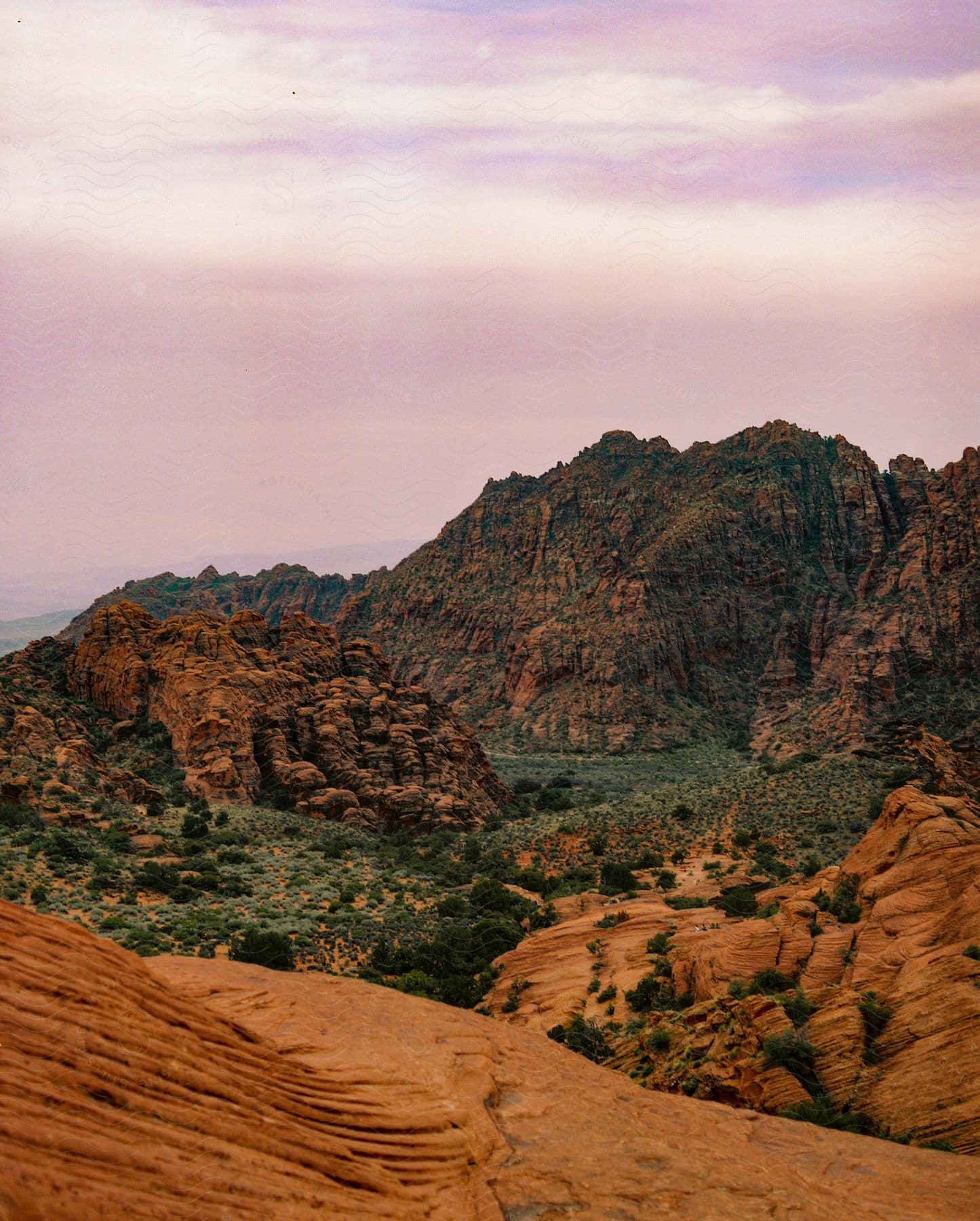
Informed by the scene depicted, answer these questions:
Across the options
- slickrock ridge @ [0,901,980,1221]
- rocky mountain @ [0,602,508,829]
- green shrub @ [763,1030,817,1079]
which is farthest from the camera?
rocky mountain @ [0,602,508,829]

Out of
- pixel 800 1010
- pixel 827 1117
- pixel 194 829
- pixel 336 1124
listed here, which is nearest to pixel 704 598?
pixel 194 829

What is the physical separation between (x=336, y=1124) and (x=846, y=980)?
1771cm

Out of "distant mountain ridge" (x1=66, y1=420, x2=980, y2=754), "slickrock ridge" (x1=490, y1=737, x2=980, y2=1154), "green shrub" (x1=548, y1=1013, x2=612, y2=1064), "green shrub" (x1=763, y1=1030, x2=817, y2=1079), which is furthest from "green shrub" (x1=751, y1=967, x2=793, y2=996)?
"distant mountain ridge" (x1=66, y1=420, x2=980, y2=754)

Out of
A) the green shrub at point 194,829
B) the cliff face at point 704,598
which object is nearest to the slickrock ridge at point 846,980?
the green shrub at point 194,829

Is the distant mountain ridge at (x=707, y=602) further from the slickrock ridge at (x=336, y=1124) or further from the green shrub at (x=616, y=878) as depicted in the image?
the slickrock ridge at (x=336, y=1124)

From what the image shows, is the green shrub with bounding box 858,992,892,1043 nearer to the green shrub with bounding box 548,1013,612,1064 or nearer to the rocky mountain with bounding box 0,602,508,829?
the green shrub with bounding box 548,1013,612,1064

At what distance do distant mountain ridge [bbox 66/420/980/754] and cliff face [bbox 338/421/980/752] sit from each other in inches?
11.6

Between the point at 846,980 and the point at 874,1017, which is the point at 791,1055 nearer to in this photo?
the point at 874,1017

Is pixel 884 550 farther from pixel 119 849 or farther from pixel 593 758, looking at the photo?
pixel 119 849

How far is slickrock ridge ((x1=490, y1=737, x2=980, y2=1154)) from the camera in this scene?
19.9 meters

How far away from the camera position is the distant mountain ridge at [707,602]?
105812 millimetres

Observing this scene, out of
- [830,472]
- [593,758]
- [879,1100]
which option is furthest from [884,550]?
[879,1100]

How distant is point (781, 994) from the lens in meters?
25.6

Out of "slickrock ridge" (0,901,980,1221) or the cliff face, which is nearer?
"slickrock ridge" (0,901,980,1221)
